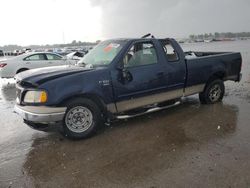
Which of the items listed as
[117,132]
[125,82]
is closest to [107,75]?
[125,82]

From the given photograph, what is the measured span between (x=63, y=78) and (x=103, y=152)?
Result: 5.00 ft

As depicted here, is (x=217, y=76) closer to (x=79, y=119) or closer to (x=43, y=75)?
(x=79, y=119)

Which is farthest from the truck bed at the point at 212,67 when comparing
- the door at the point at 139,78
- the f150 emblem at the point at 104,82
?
the f150 emblem at the point at 104,82

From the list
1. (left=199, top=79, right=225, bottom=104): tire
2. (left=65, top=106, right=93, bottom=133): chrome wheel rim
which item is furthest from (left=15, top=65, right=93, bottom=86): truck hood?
(left=199, top=79, right=225, bottom=104): tire

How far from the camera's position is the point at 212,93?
7.12 metres

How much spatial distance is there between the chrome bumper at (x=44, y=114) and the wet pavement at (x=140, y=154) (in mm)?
544

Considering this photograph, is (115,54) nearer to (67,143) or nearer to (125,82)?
(125,82)

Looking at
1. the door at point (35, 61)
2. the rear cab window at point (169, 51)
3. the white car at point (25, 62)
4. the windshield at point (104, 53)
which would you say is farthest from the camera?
the door at point (35, 61)

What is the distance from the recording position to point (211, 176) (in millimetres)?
3471

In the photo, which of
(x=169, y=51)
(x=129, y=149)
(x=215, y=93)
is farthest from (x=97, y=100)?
(x=215, y=93)

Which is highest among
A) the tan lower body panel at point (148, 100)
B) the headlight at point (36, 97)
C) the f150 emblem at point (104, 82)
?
the f150 emblem at point (104, 82)

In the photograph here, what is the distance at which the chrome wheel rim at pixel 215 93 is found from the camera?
7.07 meters

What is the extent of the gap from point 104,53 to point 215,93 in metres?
3.48

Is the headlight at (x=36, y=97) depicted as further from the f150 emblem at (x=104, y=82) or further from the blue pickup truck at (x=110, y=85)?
the f150 emblem at (x=104, y=82)
